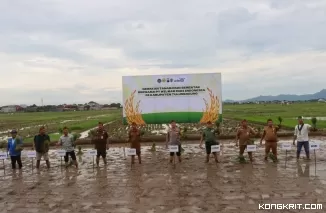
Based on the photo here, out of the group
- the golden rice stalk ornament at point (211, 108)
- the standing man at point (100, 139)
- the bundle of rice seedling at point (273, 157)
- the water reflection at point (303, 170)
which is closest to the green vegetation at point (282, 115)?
the golden rice stalk ornament at point (211, 108)

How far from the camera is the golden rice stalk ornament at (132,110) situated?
19016 mm

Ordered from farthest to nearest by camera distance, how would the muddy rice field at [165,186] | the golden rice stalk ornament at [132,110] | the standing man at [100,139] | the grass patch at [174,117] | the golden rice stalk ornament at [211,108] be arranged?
the golden rice stalk ornament at [132,110] < the grass patch at [174,117] < the golden rice stalk ornament at [211,108] < the standing man at [100,139] < the muddy rice field at [165,186]

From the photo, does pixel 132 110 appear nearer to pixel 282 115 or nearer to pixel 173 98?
pixel 173 98

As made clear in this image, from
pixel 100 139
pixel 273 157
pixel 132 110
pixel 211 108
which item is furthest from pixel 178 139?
pixel 132 110

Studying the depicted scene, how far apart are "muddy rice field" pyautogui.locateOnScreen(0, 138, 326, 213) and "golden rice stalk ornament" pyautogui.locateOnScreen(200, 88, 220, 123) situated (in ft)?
19.9

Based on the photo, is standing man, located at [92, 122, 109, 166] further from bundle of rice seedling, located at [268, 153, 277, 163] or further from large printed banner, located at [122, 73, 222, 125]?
large printed banner, located at [122, 73, 222, 125]

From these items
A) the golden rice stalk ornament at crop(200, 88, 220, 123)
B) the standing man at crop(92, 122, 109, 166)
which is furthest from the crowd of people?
the golden rice stalk ornament at crop(200, 88, 220, 123)

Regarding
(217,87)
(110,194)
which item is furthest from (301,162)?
(217,87)

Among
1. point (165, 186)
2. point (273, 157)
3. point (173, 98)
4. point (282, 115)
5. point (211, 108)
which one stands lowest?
point (165, 186)

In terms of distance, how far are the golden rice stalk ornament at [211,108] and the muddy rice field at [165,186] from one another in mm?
6075

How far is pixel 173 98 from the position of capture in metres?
18.8

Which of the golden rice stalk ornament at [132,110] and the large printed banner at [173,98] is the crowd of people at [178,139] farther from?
the golden rice stalk ornament at [132,110]

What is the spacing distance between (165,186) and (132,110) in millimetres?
10749

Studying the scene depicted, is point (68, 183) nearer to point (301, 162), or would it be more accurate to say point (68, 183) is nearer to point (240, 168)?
point (240, 168)
